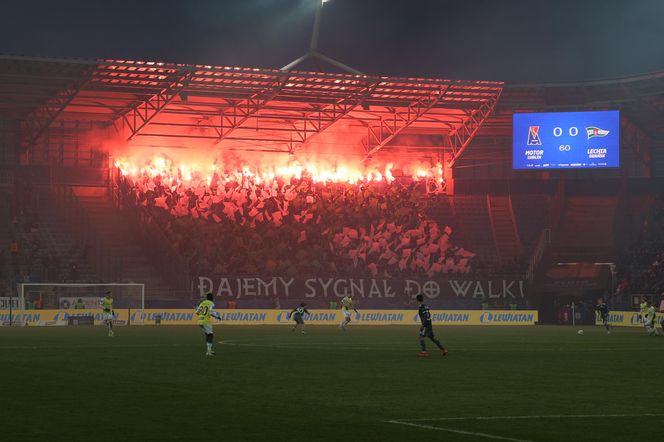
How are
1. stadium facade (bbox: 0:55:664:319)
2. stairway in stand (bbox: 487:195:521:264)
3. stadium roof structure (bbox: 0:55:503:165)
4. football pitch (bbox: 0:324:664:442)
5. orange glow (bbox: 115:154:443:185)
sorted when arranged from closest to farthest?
football pitch (bbox: 0:324:664:442) → stadium roof structure (bbox: 0:55:503:165) → stadium facade (bbox: 0:55:664:319) → orange glow (bbox: 115:154:443:185) → stairway in stand (bbox: 487:195:521:264)

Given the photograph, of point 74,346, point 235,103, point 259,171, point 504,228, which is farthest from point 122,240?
point 74,346

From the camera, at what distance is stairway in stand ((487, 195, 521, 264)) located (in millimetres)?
79375

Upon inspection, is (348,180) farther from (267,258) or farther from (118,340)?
(118,340)

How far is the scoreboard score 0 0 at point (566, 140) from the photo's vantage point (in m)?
72.5

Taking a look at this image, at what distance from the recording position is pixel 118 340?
42.2m

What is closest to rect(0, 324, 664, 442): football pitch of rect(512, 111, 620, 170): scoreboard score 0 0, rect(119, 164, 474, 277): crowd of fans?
rect(119, 164, 474, 277): crowd of fans

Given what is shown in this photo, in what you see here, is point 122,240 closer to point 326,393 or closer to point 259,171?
point 259,171

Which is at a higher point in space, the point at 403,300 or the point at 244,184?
the point at 244,184

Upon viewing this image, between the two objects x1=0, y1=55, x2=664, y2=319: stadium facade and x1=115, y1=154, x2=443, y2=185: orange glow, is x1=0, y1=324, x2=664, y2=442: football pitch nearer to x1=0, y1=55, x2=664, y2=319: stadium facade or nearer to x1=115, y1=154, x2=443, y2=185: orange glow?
x1=0, y1=55, x2=664, y2=319: stadium facade

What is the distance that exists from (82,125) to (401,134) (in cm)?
2306

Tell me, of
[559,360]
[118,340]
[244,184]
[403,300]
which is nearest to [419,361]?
[559,360]

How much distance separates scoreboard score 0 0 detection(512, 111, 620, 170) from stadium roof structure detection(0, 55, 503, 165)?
3.04 m

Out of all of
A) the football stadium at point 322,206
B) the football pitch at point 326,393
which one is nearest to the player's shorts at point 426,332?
the football pitch at point 326,393

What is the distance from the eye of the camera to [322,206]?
251ft
